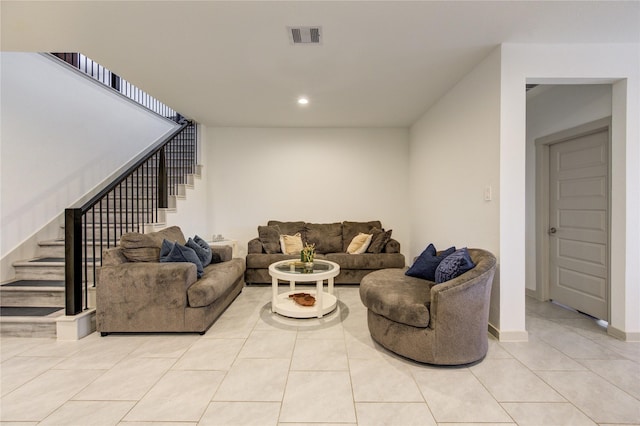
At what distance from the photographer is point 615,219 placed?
2.61 metres

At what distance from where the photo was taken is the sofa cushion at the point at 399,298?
6.97 feet

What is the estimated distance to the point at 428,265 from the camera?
2.89m

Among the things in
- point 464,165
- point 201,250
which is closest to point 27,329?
point 201,250

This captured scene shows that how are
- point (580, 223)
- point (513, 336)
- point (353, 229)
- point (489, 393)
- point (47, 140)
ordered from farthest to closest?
point (353, 229)
point (47, 140)
point (580, 223)
point (513, 336)
point (489, 393)

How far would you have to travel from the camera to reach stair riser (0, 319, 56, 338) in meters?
2.61

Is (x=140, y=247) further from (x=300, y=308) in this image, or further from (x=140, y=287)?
(x=300, y=308)

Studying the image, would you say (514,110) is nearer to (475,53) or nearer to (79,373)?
(475,53)

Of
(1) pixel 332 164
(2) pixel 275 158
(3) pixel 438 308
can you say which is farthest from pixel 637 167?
(2) pixel 275 158

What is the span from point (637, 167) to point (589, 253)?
105cm

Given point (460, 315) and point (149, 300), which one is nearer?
point (460, 315)

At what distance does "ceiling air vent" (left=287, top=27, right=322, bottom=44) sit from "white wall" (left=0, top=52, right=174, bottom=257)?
3392 millimetres

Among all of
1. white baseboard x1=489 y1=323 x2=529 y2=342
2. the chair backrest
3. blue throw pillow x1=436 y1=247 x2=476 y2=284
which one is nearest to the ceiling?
blue throw pillow x1=436 y1=247 x2=476 y2=284

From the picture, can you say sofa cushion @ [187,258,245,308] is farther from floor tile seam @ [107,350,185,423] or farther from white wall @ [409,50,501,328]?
white wall @ [409,50,501,328]

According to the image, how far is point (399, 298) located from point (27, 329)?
11.2 feet
